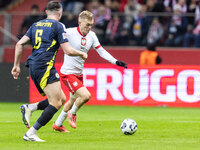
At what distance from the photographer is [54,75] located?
876cm

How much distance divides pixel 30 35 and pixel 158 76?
8.49 metres

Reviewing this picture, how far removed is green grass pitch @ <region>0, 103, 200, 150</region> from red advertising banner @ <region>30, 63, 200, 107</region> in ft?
4.35

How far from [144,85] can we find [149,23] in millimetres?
3296

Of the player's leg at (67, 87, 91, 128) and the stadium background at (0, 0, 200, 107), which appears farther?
the stadium background at (0, 0, 200, 107)

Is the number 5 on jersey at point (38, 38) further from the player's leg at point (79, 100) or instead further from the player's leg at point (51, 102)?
the player's leg at point (79, 100)

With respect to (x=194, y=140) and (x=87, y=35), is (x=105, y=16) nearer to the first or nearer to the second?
(x=87, y=35)

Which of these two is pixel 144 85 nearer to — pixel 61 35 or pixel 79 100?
pixel 79 100

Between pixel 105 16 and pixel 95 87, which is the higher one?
pixel 105 16

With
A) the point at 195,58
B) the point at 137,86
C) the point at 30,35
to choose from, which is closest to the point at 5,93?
the point at 137,86

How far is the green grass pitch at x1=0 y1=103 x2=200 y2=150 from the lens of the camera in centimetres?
836

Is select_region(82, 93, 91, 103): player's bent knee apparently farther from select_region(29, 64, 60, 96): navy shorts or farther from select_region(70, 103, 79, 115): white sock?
select_region(29, 64, 60, 96): navy shorts

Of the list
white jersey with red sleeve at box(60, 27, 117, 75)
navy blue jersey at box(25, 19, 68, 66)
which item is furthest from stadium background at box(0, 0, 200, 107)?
navy blue jersey at box(25, 19, 68, 66)

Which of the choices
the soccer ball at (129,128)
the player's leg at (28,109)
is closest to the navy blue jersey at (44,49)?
the player's leg at (28,109)

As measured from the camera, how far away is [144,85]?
55.0 ft
